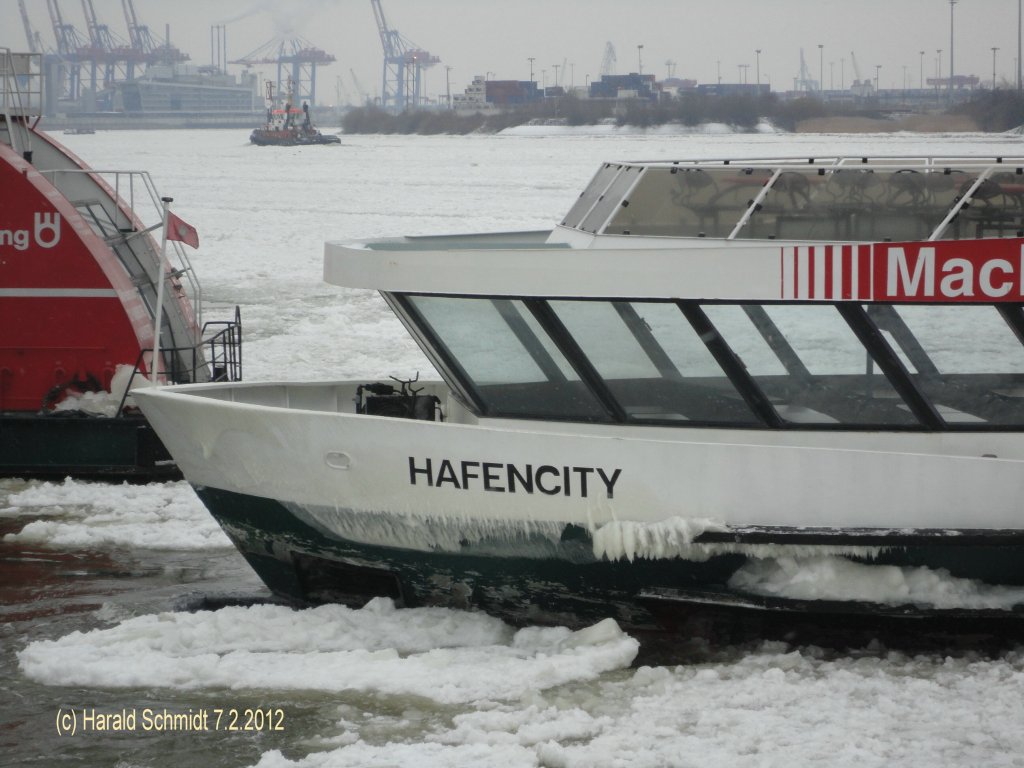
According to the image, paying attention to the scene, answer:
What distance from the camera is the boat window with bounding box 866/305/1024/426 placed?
700 cm

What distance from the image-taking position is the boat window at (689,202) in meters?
7.65

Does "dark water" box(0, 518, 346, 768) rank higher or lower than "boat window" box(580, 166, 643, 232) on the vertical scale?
lower


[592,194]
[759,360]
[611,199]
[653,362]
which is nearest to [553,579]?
[653,362]

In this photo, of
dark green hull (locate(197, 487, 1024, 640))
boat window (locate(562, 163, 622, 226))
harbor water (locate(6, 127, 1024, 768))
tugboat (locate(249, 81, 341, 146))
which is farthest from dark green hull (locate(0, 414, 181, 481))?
tugboat (locate(249, 81, 341, 146))

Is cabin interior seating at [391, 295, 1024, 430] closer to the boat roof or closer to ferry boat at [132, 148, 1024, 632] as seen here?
ferry boat at [132, 148, 1024, 632]

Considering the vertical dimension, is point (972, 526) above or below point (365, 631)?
above

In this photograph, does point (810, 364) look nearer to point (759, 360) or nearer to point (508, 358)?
point (759, 360)

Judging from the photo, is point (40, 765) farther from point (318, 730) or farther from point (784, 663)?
point (784, 663)

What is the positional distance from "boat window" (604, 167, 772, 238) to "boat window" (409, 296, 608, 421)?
966 mm

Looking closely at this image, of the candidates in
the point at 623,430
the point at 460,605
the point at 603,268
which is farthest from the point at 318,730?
the point at 603,268

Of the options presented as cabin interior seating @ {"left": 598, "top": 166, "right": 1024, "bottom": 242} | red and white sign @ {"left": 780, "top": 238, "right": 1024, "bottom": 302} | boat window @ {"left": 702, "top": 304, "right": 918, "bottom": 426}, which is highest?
cabin interior seating @ {"left": 598, "top": 166, "right": 1024, "bottom": 242}

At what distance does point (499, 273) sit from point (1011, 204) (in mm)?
2709

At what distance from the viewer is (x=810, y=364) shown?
7.14 meters

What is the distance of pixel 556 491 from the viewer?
7203 millimetres
